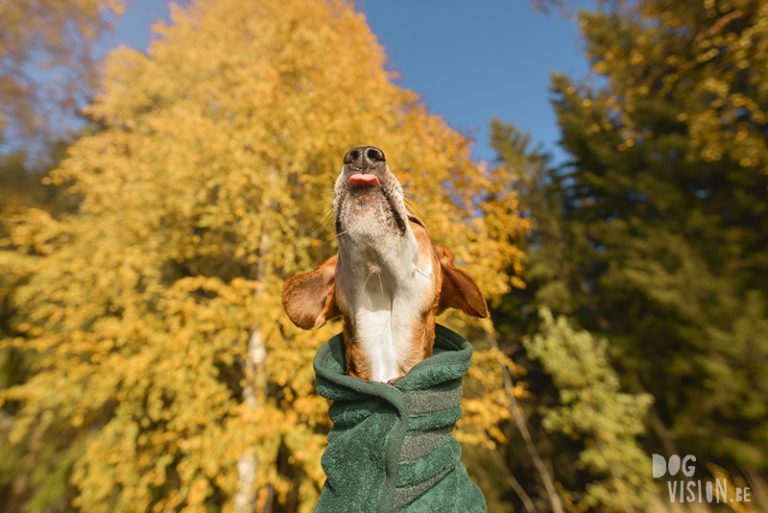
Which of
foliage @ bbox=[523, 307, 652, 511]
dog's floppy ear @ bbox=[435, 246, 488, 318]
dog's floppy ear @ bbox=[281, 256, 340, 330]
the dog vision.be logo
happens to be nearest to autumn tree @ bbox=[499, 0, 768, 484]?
foliage @ bbox=[523, 307, 652, 511]

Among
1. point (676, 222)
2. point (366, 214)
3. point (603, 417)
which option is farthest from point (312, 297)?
point (676, 222)

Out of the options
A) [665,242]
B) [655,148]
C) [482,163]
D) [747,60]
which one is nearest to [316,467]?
[482,163]

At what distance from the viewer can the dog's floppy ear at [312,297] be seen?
1670mm

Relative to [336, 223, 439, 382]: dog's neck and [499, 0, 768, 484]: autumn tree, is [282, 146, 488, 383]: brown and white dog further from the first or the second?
[499, 0, 768, 484]: autumn tree

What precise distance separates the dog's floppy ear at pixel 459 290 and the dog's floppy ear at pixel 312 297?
1.89ft

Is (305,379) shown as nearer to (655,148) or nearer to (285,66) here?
(285,66)

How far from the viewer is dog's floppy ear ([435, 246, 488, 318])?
1.67 m

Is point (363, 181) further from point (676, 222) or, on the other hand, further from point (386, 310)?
point (676, 222)

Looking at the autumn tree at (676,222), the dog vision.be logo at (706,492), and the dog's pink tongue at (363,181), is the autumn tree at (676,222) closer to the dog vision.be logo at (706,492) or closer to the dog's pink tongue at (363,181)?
the dog vision.be logo at (706,492)

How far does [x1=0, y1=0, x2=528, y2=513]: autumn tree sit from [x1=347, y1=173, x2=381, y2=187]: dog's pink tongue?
0.57 meters

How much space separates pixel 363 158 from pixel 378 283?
21.9 inches

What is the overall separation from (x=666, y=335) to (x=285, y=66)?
13710 millimetres

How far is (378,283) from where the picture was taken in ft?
5.11

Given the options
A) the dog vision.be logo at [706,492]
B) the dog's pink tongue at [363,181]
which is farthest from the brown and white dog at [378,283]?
the dog vision.be logo at [706,492]
